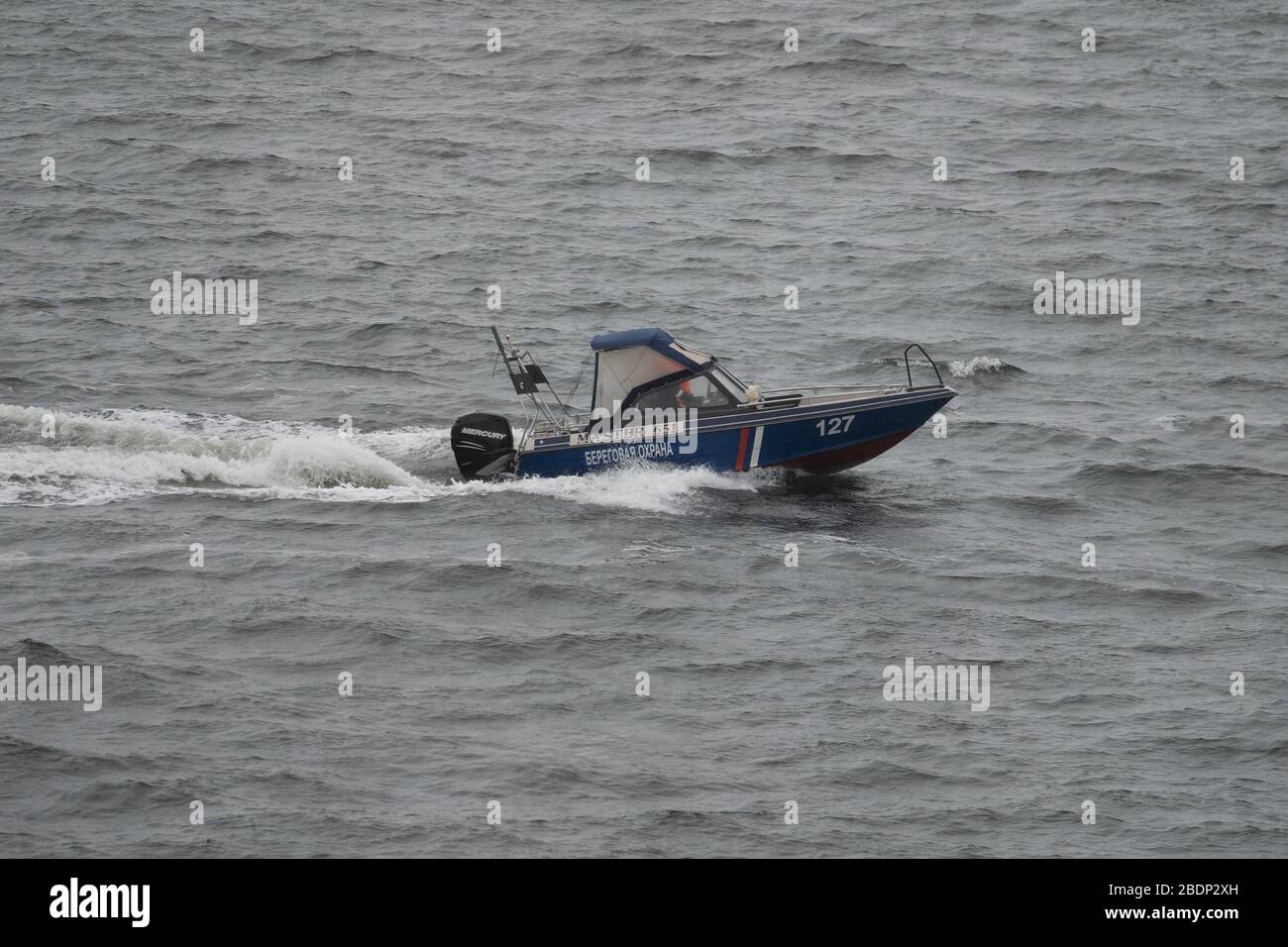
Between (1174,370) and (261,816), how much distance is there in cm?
2134

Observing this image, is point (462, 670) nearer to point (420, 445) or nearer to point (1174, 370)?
point (420, 445)

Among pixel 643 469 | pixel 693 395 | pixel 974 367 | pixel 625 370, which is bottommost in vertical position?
pixel 643 469

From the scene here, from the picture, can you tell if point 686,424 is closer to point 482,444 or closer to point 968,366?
point 482,444

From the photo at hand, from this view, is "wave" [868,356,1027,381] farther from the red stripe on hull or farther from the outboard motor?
the outboard motor

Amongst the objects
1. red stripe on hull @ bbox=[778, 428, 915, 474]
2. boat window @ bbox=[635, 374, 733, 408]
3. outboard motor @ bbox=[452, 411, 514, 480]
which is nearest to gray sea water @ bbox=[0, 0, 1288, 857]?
red stripe on hull @ bbox=[778, 428, 915, 474]

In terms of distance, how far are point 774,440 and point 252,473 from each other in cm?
765

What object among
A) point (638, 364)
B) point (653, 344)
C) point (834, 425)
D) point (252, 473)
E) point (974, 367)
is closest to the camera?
point (834, 425)

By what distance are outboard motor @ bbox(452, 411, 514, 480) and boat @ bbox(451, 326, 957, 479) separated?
14 mm

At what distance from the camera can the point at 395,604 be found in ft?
65.2

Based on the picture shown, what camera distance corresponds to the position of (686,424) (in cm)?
2452

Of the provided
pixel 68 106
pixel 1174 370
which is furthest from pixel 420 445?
pixel 68 106

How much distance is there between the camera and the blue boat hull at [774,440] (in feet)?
79.8

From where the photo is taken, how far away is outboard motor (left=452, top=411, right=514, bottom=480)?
80.6ft

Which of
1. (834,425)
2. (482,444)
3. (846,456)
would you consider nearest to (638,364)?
(482,444)
